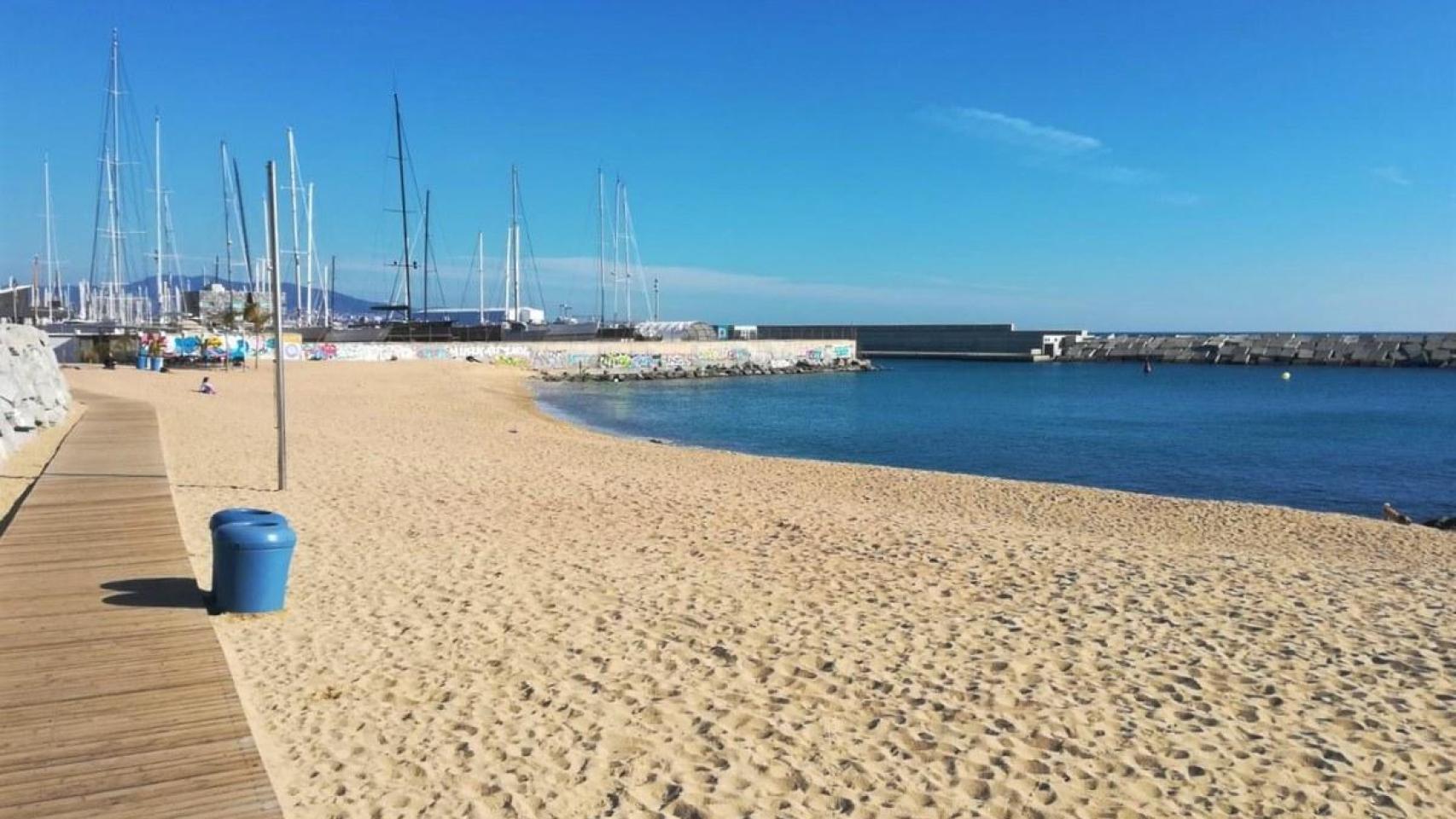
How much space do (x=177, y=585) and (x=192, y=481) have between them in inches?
295

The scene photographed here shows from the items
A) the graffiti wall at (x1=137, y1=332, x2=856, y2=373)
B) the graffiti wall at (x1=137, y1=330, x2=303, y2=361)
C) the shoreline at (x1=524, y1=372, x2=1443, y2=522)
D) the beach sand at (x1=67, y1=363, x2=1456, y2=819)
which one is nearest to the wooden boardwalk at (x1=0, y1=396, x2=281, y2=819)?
the beach sand at (x1=67, y1=363, x2=1456, y2=819)

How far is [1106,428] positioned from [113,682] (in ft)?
127

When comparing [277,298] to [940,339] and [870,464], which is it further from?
[940,339]

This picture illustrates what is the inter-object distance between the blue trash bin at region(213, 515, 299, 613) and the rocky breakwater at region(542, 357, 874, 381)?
192 feet

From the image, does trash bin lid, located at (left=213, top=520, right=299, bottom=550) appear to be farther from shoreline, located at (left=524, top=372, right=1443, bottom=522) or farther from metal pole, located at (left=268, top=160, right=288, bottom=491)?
shoreline, located at (left=524, top=372, right=1443, bottom=522)

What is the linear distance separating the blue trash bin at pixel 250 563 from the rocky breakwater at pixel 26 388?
999 cm

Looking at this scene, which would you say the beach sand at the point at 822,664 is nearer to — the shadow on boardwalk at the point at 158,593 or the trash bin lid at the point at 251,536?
the shadow on boardwalk at the point at 158,593

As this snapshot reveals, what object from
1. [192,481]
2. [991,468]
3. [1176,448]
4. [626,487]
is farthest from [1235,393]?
[192,481]

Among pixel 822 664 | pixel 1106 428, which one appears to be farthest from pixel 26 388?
pixel 1106 428

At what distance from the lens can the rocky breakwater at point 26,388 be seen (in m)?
15.5

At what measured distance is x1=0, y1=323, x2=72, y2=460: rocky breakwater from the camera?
15.5 meters

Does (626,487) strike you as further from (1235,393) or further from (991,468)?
(1235,393)

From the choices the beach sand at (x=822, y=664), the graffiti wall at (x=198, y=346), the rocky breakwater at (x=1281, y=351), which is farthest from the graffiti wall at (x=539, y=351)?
the rocky breakwater at (x=1281, y=351)

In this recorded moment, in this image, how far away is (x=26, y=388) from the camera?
1745 centimetres
